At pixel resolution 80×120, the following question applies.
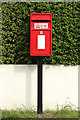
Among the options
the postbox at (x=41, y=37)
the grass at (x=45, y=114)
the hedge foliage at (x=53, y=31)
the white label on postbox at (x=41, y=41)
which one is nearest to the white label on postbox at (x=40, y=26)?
the postbox at (x=41, y=37)

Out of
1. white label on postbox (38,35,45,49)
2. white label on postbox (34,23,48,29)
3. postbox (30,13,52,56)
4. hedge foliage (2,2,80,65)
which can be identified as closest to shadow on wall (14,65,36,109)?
hedge foliage (2,2,80,65)

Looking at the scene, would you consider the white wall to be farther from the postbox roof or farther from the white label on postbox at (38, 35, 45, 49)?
the postbox roof

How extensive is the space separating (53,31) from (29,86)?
5.04 feet

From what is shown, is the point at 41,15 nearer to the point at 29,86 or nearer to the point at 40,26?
the point at 40,26

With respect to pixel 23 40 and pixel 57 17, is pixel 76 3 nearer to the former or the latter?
pixel 57 17

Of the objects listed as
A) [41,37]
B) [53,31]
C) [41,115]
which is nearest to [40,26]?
[41,37]

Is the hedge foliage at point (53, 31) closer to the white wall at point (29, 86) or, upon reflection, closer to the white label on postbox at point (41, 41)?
the white wall at point (29, 86)

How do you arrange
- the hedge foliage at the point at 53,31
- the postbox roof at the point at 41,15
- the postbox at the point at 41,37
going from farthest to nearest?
1. the hedge foliage at the point at 53,31
2. the postbox roof at the point at 41,15
3. the postbox at the point at 41,37

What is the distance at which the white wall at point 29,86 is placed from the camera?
17.0 feet

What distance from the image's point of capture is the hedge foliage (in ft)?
16.8

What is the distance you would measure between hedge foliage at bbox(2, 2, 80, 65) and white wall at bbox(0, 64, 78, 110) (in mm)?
208

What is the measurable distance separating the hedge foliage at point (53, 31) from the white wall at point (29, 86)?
→ 208 mm

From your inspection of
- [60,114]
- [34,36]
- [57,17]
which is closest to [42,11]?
[57,17]

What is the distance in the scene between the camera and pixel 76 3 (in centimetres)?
520
